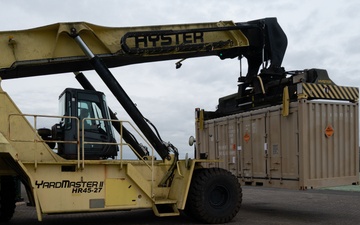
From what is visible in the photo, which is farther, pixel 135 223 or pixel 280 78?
pixel 280 78

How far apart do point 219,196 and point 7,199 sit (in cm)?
491

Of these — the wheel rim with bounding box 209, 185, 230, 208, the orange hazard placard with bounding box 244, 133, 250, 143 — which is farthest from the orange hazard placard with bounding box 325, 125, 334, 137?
the wheel rim with bounding box 209, 185, 230, 208

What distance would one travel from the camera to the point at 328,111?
1056 centimetres

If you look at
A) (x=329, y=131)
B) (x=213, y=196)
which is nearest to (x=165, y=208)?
(x=213, y=196)

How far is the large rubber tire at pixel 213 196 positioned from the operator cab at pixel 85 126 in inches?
77.3

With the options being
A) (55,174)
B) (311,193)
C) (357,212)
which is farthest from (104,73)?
(311,193)

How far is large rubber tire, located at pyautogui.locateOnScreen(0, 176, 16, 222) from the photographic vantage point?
10.3 meters

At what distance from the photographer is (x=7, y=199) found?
10375 millimetres

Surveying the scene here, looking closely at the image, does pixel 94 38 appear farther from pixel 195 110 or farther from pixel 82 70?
pixel 195 110

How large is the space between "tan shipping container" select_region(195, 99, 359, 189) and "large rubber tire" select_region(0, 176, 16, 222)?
4.48 metres

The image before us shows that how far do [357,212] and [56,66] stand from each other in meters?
8.83

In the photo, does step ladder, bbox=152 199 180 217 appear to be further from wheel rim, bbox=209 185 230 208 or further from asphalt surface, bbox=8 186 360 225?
wheel rim, bbox=209 185 230 208

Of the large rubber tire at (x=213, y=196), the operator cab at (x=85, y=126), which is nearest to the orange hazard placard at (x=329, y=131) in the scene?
the large rubber tire at (x=213, y=196)

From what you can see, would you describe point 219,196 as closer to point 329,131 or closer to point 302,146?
point 302,146
